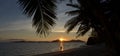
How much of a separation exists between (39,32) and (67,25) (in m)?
18.5

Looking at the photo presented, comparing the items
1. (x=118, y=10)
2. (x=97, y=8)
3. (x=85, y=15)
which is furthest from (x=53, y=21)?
(x=85, y=15)

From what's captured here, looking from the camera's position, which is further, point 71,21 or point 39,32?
point 71,21

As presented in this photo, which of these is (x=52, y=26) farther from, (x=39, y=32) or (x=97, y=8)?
(x=97, y=8)

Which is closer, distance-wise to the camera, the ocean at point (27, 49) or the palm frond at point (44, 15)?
the palm frond at point (44, 15)

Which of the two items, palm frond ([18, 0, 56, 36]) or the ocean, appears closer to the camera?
palm frond ([18, 0, 56, 36])

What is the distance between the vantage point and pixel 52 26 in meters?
5.39

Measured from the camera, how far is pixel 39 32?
18.1 feet

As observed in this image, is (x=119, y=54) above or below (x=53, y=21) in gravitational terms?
below

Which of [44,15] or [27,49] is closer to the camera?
[44,15]

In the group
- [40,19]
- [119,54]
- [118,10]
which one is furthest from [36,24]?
[118,10]

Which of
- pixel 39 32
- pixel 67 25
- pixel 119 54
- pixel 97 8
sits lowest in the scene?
pixel 119 54

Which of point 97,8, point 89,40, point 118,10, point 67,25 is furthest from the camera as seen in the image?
point 89,40

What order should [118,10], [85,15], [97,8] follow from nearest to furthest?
[97,8]
[118,10]
[85,15]

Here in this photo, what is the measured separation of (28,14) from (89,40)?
50.7 m
